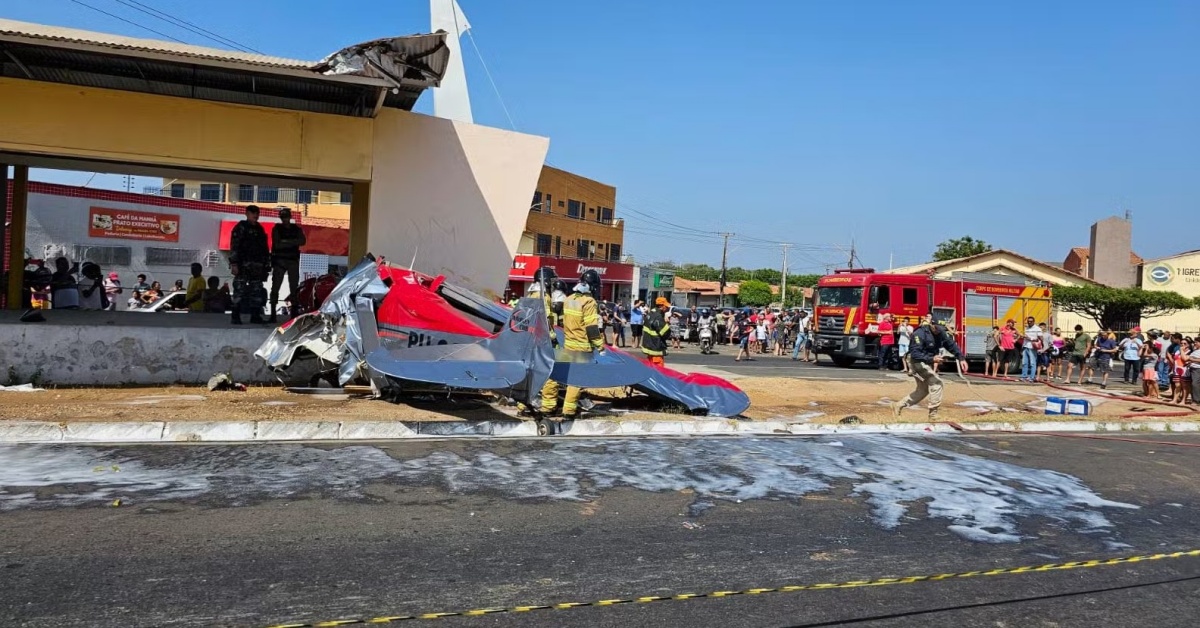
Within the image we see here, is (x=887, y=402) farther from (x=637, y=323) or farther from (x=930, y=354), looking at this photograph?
(x=637, y=323)

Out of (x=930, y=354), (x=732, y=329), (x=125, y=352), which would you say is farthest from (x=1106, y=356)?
(x=125, y=352)

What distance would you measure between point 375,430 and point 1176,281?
177 feet

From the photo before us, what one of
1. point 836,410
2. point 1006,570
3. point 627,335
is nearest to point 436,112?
point 836,410

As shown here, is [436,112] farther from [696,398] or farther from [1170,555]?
[1170,555]

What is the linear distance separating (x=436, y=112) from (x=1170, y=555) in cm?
1388

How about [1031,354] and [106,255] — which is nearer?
[1031,354]

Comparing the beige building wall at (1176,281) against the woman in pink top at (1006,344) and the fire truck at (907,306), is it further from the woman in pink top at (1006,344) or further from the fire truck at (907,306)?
the woman in pink top at (1006,344)

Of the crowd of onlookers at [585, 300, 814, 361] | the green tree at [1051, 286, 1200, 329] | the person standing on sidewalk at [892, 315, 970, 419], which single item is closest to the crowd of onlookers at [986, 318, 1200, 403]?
the crowd of onlookers at [585, 300, 814, 361]

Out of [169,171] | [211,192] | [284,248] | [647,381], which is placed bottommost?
[647,381]

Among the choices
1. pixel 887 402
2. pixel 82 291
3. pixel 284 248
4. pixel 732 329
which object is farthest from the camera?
pixel 732 329

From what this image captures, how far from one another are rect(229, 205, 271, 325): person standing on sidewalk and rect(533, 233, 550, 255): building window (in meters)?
37.6

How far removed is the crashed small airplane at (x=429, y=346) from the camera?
882cm

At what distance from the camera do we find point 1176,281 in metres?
48.8

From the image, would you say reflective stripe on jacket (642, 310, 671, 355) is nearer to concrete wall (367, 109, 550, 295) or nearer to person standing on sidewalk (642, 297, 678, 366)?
person standing on sidewalk (642, 297, 678, 366)
